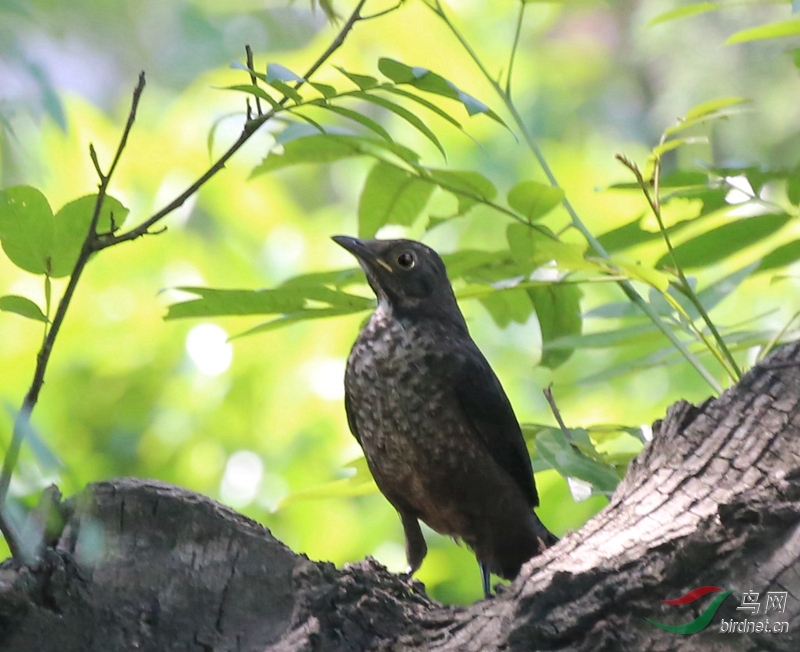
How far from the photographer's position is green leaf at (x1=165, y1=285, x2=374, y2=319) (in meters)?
2.31

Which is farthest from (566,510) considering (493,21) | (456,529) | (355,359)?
(493,21)

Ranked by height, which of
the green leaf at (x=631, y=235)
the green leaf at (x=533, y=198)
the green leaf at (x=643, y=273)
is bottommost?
the green leaf at (x=643, y=273)

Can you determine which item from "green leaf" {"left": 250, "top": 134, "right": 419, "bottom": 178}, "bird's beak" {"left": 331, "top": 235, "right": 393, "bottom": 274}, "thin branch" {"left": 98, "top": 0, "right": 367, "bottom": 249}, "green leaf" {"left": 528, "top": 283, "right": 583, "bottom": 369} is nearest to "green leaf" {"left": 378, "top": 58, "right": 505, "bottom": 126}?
"thin branch" {"left": 98, "top": 0, "right": 367, "bottom": 249}

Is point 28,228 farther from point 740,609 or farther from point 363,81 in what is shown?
point 740,609

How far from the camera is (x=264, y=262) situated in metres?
5.12

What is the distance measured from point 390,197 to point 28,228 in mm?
1216

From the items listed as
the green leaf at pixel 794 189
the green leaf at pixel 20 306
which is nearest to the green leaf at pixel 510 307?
the green leaf at pixel 794 189

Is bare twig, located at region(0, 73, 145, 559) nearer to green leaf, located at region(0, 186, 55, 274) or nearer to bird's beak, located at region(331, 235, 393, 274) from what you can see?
green leaf, located at region(0, 186, 55, 274)

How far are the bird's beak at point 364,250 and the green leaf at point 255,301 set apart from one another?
0.66 metres

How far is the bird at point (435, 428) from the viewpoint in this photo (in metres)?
2.87

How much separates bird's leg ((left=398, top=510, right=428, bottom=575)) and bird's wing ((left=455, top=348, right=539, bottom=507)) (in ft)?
1.24

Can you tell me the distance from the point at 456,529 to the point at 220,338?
1.96 metres

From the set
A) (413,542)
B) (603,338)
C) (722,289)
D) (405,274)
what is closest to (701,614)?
(603,338)

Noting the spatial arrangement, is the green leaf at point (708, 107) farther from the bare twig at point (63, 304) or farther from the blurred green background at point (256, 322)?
the bare twig at point (63, 304)
